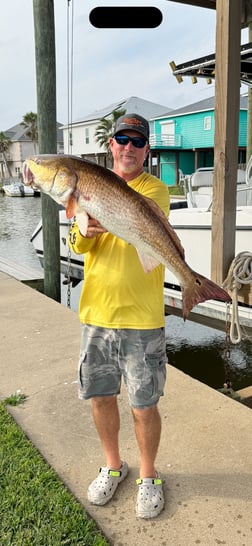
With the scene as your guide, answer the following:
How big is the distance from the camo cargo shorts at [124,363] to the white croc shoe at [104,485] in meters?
0.45

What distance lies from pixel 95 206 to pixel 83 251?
367 mm

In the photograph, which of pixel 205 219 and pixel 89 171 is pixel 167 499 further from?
pixel 205 219

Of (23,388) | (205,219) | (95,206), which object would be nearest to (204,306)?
(205,219)

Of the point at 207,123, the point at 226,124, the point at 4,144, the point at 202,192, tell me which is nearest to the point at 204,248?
the point at 226,124

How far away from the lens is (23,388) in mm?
3551

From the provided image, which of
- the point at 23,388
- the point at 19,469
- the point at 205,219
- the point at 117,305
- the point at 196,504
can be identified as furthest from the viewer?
the point at 205,219

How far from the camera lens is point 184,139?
32219 mm

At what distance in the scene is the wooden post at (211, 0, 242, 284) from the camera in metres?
3.49

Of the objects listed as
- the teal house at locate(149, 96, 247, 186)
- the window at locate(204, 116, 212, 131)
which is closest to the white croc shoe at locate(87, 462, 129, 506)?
the teal house at locate(149, 96, 247, 186)

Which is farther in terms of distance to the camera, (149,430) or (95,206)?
(149,430)

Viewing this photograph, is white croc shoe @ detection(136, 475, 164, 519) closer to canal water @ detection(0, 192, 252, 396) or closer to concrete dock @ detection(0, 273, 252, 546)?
concrete dock @ detection(0, 273, 252, 546)

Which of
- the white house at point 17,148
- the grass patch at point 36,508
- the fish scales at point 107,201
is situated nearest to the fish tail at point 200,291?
the fish scales at point 107,201

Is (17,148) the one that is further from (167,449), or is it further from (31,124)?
(167,449)

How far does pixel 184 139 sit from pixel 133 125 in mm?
31602
